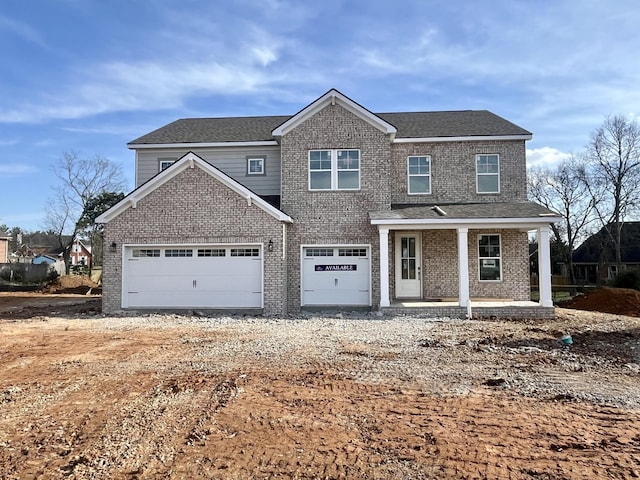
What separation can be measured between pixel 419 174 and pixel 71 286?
951 inches

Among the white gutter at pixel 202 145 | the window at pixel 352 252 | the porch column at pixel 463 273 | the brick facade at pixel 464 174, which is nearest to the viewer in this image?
the porch column at pixel 463 273

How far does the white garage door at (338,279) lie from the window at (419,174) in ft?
10.8

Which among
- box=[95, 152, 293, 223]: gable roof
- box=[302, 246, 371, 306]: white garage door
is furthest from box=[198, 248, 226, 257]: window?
box=[302, 246, 371, 306]: white garage door

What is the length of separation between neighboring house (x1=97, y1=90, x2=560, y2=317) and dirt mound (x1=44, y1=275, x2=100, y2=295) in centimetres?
1579

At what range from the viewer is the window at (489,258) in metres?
17.5

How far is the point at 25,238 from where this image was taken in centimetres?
7450

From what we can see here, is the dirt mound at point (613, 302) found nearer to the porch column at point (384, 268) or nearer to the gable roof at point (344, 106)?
the gable roof at point (344, 106)

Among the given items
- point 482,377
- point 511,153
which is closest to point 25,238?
point 511,153

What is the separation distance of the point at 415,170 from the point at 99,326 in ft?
39.0

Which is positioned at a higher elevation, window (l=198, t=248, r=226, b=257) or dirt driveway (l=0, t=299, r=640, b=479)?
window (l=198, t=248, r=226, b=257)

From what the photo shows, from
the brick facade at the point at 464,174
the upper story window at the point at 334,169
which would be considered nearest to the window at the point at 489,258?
the brick facade at the point at 464,174

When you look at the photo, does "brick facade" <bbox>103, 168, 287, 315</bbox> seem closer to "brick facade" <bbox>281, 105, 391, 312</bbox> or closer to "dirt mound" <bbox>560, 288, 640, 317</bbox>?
"brick facade" <bbox>281, 105, 391, 312</bbox>

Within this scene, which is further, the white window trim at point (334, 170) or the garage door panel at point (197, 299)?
the white window trim at point (334, 170)

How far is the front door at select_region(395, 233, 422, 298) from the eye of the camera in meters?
17.6
